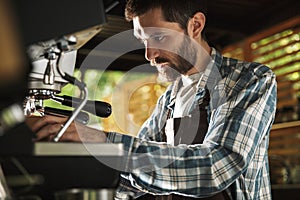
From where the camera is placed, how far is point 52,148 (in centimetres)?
104

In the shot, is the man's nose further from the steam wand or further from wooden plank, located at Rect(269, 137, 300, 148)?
wooden plank, located at Rect(269, 137, 300, 148)

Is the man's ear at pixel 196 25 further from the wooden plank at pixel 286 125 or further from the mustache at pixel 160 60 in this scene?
the wooden plank at pixel 286 125

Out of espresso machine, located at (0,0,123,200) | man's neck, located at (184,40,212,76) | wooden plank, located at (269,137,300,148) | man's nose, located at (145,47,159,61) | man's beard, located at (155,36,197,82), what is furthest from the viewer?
wooden plank, located at (269,137,300,148)

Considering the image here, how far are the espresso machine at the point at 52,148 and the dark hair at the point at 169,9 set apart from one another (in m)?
0.67

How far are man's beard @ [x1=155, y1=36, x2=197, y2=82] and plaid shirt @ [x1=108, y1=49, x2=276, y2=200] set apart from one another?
83 mm

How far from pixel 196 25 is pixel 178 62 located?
0.51 feet

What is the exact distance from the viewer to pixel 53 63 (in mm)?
1260

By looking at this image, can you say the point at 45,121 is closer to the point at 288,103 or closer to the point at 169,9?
the point at 169,9

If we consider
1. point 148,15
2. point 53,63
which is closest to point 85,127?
point 53,63

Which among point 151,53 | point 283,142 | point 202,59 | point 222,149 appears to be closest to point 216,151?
point 222,149

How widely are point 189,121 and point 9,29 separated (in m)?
1.19

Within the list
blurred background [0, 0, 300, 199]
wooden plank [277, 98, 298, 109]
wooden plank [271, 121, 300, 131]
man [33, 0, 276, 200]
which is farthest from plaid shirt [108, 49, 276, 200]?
wooden plank [277, 98, 298, 109]

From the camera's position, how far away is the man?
4.63 ft

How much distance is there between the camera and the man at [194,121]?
1.41 metres
